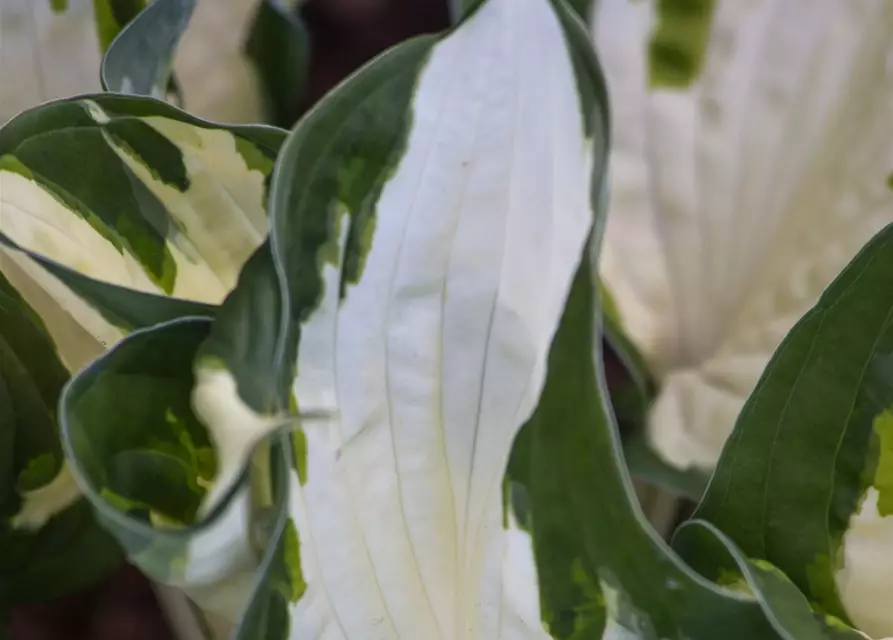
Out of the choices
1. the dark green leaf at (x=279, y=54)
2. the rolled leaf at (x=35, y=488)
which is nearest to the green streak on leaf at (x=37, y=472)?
the rolled leaf at (x=35, y=488)

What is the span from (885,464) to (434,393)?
0.14 meters

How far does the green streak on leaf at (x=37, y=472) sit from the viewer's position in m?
0.37

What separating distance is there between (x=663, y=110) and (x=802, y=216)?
3.0 inches

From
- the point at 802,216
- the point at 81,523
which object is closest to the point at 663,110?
the point at 802,216

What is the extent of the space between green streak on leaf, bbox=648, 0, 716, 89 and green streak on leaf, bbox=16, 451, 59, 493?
0.30 m

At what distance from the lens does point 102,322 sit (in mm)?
302

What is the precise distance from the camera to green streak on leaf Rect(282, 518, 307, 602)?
0.86 feet

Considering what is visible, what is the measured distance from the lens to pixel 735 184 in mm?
422

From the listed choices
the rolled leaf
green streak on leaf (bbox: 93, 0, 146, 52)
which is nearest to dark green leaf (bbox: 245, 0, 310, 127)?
green streak on leaf (bbox: 93, 0, 146, 52)

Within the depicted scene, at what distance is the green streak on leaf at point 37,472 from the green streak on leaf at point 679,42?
11.9 inches

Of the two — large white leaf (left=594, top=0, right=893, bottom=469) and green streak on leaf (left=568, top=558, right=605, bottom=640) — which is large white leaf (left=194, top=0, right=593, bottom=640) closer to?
green streak on leaf (left=568, top=558, right=605, bottom=640)

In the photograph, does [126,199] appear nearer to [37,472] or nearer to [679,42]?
[37,472]

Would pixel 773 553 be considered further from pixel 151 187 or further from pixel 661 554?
pixel 151 187

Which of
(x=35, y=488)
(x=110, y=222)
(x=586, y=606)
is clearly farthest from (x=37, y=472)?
(x=586, y=606)
